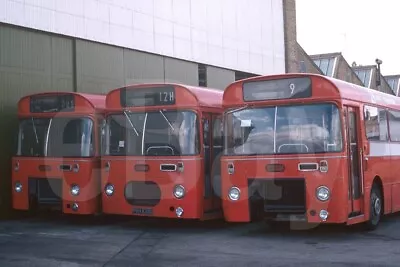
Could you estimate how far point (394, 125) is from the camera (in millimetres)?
14820

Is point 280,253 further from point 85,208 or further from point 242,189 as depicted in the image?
point 85,208

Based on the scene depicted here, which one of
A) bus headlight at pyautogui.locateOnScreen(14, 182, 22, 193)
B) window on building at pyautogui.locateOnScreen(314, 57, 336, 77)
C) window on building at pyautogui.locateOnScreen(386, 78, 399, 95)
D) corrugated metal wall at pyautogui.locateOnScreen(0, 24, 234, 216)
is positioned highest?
window on building at pyautogui.locateOnScreen(386, 78, 399, 95)

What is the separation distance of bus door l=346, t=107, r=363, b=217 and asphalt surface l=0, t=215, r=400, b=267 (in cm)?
63

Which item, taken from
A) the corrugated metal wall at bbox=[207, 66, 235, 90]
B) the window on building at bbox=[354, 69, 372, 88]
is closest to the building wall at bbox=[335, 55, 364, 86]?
the window on building at bbox=[354, 69, 372, 88]

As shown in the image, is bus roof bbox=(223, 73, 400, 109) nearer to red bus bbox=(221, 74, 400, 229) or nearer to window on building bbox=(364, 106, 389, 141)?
red bus bbox=(221, 74, 400, 229)

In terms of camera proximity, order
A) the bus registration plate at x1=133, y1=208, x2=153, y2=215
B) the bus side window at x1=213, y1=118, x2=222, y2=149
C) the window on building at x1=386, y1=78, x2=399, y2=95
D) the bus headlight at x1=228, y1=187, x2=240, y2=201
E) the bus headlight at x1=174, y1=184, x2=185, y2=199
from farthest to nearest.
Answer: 1. the window on building at x1=386, y1=78, x2=399, y2=95
2. the bus side window at x1=213, y1=118, x2=222, y2=149
3. the bus registration plate at x1=133, y1=208, x2=153, y2=215
4. the bus headlight at x1=174, y1=184, x2=185, y2=199
5. the bus headlight at x1=228, y1=187, x2=240, y2=201

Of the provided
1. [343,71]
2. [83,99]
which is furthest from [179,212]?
[343,71]

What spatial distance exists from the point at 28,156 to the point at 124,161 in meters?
2.63

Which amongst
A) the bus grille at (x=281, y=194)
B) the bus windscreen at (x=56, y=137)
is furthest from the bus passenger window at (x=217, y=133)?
the bus windscreen at (x=56, y=137)

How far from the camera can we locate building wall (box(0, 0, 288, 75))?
58.4 ft

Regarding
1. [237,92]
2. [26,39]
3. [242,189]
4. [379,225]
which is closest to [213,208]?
[242,189]

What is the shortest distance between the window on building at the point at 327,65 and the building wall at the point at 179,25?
12.1 m

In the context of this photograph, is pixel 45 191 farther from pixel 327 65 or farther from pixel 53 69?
pixel 327 65

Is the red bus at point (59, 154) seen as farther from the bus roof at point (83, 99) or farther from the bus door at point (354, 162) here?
the bus door at point (354, 162)
